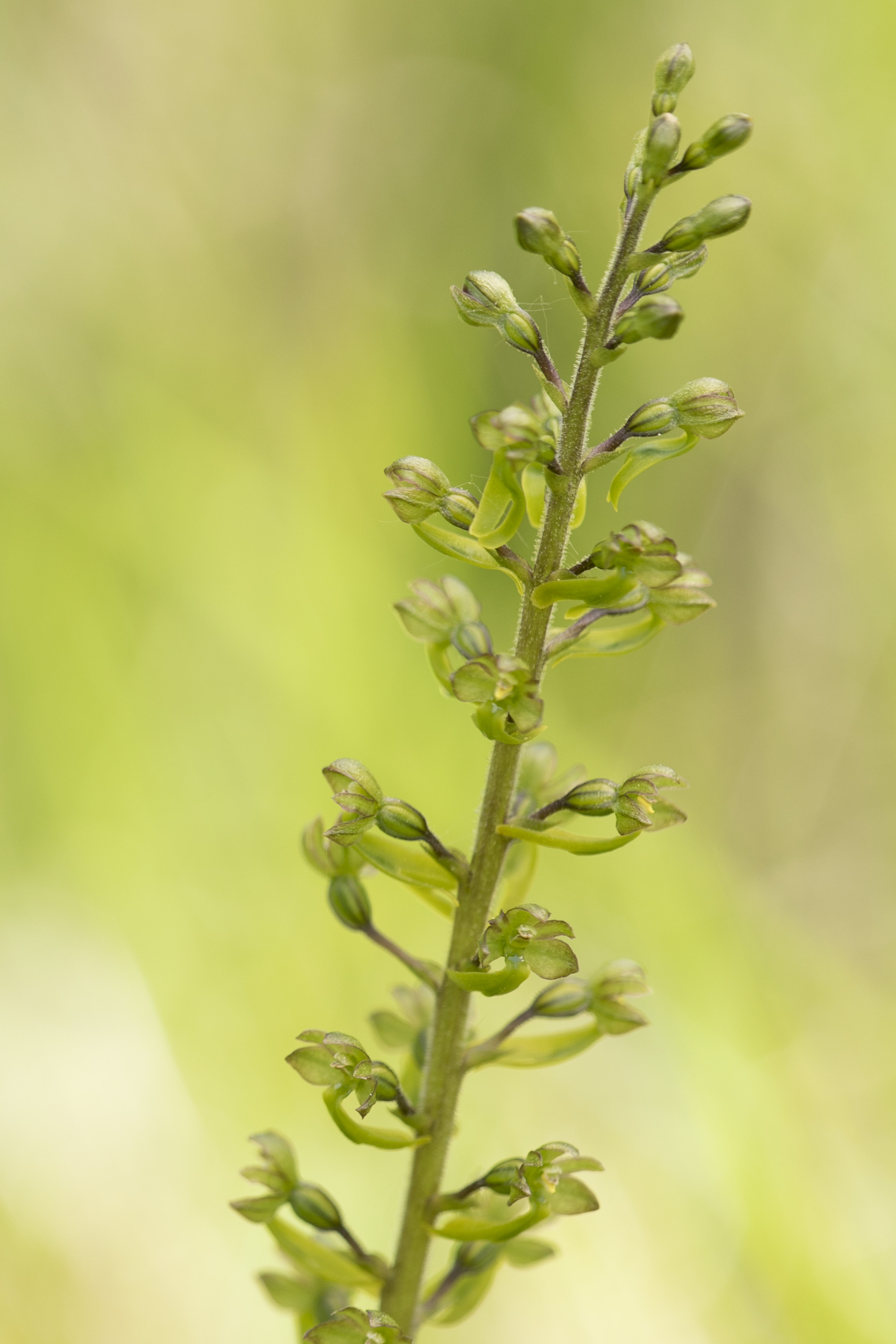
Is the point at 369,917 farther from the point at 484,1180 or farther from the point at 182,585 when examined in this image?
the point at 182,585

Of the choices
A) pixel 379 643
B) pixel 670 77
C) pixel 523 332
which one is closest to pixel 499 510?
pixel 523 332

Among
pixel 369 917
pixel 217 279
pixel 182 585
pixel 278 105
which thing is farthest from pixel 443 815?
pixel 278 105

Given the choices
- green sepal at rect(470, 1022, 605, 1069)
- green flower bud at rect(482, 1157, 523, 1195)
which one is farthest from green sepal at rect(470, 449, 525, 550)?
Answer: green flower bud at rect(482, 1157, 523, 1195)

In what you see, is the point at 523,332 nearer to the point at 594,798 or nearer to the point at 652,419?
the point at 652,419

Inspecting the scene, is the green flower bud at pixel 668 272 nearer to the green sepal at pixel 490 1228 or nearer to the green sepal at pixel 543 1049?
the green sepal at pixel 543 1049

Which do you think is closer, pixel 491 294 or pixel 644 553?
pixel 644 553

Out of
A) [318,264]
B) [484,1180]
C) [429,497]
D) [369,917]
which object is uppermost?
[318,264]
